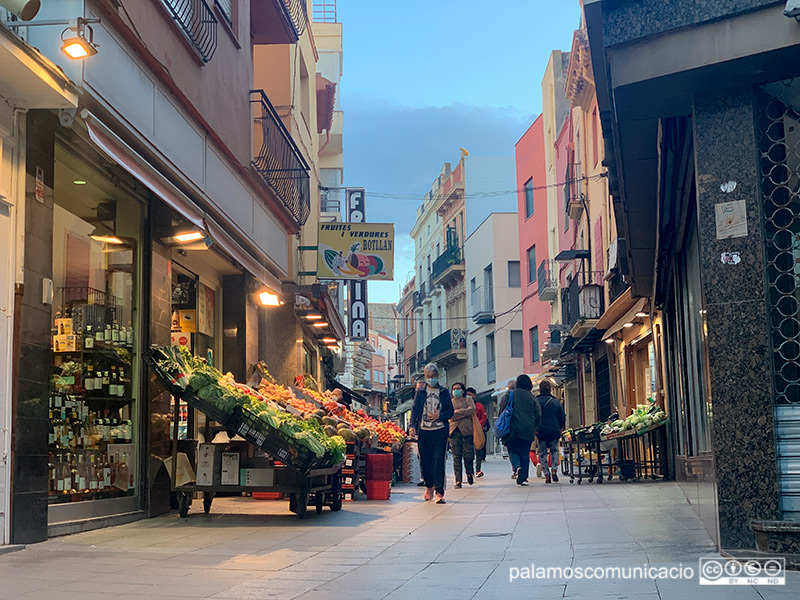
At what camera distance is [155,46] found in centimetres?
1000

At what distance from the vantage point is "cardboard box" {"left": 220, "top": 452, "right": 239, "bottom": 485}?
1049 cm

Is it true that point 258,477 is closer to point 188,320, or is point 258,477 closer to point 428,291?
point 188,320

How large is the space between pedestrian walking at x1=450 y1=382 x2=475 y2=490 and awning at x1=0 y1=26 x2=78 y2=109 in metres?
10.5

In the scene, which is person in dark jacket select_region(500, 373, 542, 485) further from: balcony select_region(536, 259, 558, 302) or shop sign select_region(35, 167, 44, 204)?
balcony select_region(536, 259, 558, 302)

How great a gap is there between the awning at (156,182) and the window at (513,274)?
1382 inches

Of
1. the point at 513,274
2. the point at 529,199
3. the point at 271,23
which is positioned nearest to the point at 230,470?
the point at 271,23

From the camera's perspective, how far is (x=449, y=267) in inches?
2163

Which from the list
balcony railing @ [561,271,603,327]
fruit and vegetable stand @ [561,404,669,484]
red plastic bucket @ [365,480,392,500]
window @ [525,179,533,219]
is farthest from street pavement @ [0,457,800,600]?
window @ [525,179,533,219]

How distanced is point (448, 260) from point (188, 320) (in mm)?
42089

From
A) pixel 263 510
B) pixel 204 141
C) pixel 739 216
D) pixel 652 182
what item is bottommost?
pixel 263 510

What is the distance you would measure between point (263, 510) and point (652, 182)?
19.5 feet

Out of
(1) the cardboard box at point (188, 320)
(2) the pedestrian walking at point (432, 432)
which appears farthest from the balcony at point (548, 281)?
(1) the cardboard box at point (188, 320)

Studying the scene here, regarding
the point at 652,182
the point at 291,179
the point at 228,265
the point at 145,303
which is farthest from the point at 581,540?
the point at 291,179

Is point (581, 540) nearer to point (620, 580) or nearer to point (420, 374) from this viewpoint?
point (620, 580)
